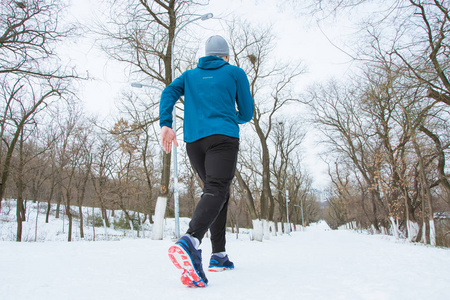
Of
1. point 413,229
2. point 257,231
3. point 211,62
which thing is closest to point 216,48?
point 211,62

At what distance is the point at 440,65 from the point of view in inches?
271

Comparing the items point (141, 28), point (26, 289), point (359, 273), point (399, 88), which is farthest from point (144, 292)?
point (141, 28)

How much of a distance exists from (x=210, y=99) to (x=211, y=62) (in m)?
0.43

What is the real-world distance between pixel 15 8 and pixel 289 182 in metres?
41.6

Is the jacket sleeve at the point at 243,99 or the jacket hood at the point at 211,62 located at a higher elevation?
the jacket hood at the point at 211,62

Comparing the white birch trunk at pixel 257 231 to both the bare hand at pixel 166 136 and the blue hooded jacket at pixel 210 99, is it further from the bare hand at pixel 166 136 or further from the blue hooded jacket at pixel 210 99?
the bare hand at pixel 166 136

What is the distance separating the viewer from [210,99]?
259 centimetres

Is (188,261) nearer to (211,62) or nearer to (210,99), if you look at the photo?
(210,99)

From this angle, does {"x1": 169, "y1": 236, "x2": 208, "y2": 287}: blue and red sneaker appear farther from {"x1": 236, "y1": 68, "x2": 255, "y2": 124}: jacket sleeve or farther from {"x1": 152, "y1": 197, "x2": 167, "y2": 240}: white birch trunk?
{"x1": 152, "y1": 197, "x2": 167, "y2": 240}: white birch trunk

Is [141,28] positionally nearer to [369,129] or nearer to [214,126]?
[214,126]

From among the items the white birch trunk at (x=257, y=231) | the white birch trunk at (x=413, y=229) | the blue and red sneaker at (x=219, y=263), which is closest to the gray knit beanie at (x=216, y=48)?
the blue and red sneaker at (x=219, y=263)

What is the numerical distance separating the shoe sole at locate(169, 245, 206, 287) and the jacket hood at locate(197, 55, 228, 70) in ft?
5.29

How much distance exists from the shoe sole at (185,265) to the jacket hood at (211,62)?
161 centimetres

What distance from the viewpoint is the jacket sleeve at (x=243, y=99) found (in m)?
Answer: 2.80
